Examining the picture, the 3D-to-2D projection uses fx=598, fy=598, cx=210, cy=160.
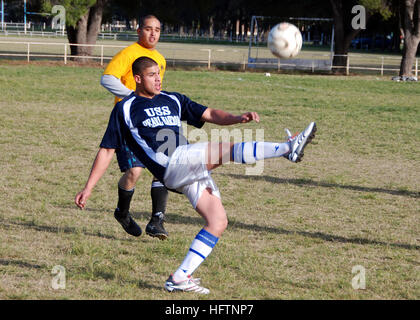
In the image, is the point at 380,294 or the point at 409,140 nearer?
the point at 380,294

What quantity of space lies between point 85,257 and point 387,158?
6915mm

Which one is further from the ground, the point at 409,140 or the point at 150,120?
the point at 150,120

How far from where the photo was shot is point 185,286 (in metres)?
4.61

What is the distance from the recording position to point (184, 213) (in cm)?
716

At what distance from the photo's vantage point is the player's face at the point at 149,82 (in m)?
4.86

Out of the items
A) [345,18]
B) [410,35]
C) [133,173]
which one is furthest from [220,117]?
[345,18]

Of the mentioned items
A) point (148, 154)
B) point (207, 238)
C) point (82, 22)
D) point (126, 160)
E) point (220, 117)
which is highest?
point (82, 22)

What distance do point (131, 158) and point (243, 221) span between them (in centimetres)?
168

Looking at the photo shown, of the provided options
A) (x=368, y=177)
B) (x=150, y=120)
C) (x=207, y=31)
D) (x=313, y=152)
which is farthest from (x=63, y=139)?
(x=207, y=31)

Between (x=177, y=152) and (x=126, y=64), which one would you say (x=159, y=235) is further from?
(x=126, y=64)

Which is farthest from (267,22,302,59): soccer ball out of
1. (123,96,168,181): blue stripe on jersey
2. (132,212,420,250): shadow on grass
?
(123,96,168,181): blue stripe on jersey

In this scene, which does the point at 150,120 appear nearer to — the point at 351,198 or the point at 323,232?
the point at 323,232

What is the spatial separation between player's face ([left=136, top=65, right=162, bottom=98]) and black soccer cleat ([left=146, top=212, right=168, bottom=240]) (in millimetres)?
1631

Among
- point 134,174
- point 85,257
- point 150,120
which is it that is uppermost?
point 150,120
